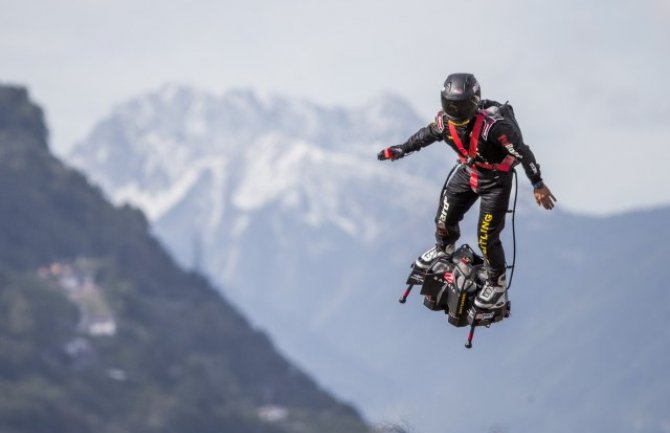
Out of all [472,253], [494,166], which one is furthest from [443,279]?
[494,166]

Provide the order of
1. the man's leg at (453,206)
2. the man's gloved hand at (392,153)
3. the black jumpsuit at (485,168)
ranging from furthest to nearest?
the man's gloved hand at (392,153) → the man's leg at (453,206) → the black jumpsuit at (485,168)

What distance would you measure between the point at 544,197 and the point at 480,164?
1768 millimetres

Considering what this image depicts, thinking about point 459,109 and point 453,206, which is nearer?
point 459,109

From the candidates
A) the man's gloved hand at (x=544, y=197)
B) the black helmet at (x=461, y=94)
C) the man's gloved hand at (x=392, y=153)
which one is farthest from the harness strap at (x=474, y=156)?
the man's gloved hand at (x=392, y=153)

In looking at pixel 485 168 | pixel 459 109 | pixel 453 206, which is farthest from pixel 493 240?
pixel 459 109

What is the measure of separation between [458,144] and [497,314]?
3162 mm

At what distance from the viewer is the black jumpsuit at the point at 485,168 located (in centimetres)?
2670

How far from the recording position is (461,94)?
26375 mm

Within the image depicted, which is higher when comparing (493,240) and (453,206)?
(453,206)

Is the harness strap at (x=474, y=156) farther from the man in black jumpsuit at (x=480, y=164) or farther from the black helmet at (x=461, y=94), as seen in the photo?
the black helmet at (x=461, y=94)

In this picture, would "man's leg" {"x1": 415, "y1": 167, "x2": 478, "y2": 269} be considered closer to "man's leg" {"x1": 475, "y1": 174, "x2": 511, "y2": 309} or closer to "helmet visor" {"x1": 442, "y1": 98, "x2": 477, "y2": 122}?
"man's leg" {"x1": 475, "y1": 174, "x2": 511, "y2": 309}

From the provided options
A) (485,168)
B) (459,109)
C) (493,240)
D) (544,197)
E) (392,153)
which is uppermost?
(392,153)

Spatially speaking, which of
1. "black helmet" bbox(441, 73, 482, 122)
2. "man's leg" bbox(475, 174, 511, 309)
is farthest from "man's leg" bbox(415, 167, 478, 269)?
"black helmet" bbox(441, 73, 482, 122)

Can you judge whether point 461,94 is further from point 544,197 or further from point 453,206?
point 453,206
